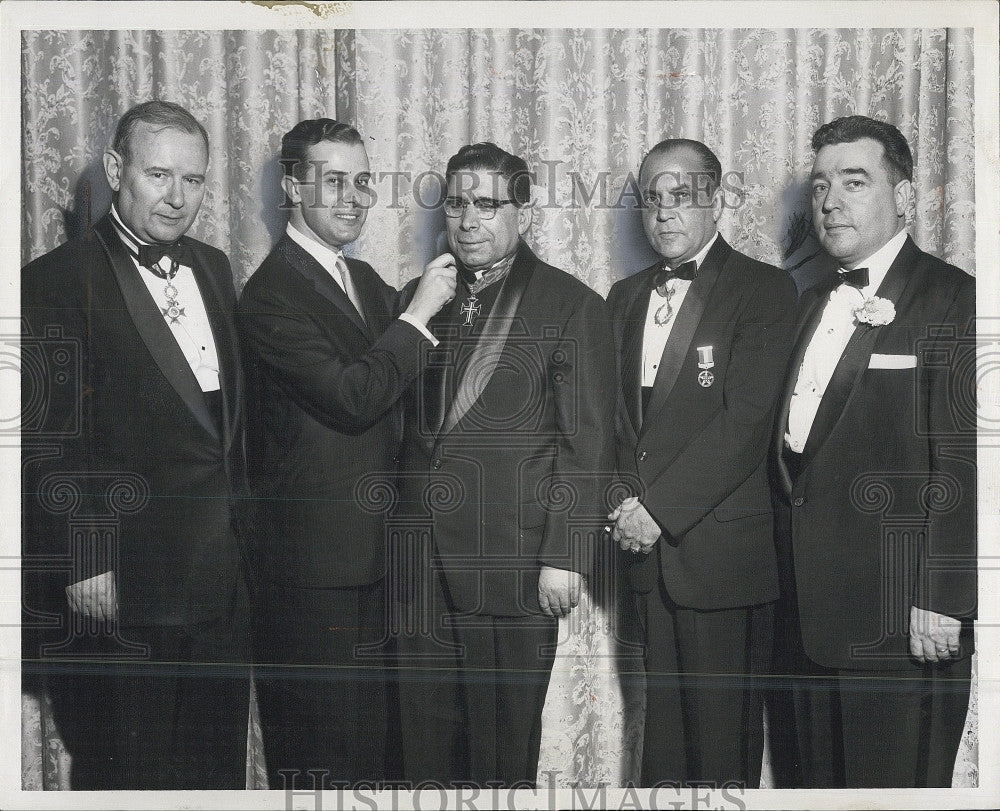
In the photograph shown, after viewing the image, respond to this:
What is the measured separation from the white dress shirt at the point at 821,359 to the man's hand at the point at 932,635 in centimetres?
71

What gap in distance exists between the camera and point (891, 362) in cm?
351

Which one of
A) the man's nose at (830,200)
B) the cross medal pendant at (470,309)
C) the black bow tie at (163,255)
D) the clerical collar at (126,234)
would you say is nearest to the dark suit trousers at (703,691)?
the cross medal pendant at (470,309)

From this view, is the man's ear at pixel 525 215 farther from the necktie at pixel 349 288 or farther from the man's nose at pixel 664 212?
the necktie at pixel 349 288

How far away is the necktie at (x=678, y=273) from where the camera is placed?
354 centimetres

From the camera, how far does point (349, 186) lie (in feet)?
11.6

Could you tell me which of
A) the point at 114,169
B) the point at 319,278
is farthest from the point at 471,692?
the point at 114,169

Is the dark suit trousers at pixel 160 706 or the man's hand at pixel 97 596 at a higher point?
the man's hand at pixel 97 596

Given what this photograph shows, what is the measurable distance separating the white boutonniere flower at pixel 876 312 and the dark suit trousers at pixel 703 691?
1.01 meters

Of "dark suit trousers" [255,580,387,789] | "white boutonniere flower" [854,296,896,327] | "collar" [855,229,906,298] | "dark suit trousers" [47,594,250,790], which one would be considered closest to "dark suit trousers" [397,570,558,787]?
"dark suit trousers" [255,580,387,789]

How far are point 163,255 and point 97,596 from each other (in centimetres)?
117

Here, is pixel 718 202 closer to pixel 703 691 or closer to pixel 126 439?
pixel 703 691

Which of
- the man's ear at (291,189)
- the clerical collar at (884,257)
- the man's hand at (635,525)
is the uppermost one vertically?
the man's ear at (291,189)

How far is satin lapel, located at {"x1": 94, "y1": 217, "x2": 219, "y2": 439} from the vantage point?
352 centimetres

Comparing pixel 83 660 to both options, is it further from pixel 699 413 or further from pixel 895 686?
pixel 895 686
